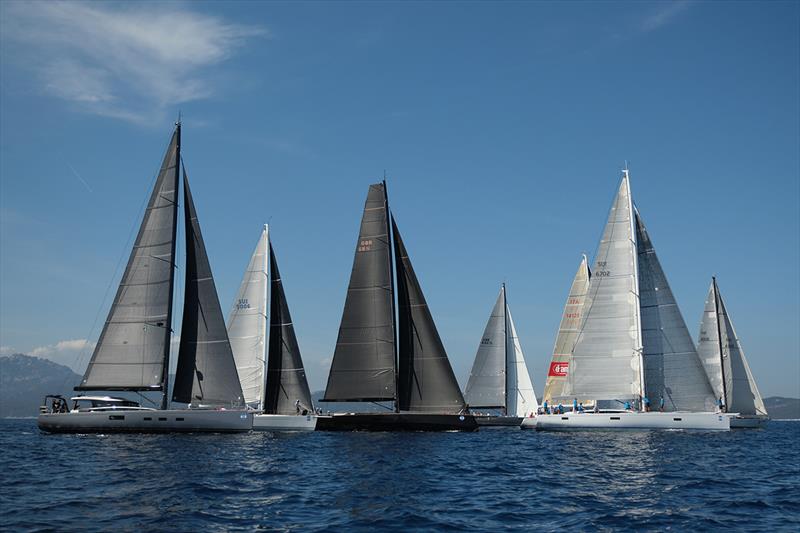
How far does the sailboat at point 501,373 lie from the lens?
5850 centimetres

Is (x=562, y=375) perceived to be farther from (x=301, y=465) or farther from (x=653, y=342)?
(x=301, y=465)

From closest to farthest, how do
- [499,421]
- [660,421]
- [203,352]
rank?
[203,352] < [660,421] < [499,421]

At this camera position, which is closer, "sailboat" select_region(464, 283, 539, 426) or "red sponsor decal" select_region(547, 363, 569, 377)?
"red sponsor decal" select_region(547, 363, 569, 377)

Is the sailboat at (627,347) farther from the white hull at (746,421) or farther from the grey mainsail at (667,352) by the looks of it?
the white hull at (746,421)

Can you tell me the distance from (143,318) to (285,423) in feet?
35.8

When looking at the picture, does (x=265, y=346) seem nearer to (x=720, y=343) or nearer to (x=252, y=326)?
(x=252, y=326)

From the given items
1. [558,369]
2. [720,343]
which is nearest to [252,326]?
[558,369]

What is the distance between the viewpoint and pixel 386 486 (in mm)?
21141

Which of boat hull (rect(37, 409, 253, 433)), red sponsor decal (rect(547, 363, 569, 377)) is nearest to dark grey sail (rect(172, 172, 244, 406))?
boat hull (rect(37, 409, 253, 433))

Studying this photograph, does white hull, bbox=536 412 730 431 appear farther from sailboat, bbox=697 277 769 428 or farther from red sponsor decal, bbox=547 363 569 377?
sailboat, bbox=697 277 769 428

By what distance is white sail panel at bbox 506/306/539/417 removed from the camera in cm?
5888

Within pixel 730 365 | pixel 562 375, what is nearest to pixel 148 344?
pixel 562 375

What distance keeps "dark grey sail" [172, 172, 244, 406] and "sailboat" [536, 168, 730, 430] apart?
19.8 m

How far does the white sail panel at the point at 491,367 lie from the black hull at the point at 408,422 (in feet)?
56.0
